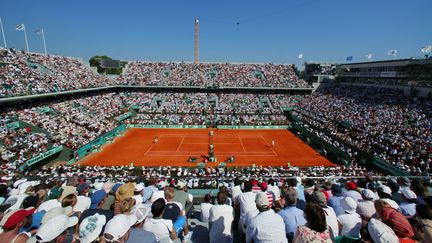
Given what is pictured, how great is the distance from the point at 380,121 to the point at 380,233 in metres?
34.1

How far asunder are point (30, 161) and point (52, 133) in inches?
280

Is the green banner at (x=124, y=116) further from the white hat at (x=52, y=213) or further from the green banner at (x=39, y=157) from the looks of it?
the white hat at (x=52, y=213)

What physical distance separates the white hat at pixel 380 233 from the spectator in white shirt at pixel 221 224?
7.98ft

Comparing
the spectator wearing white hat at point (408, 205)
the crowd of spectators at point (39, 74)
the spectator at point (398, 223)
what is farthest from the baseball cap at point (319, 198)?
the crowd of spectators at point (39, 74)

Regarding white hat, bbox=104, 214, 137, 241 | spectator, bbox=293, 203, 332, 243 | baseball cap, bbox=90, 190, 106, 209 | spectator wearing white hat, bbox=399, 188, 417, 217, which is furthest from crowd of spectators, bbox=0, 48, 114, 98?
spectator wearing white hat, bbox=399, 188, 417, 217

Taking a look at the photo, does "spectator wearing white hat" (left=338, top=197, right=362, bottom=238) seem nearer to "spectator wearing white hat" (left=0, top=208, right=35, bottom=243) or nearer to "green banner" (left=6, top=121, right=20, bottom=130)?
"spectator wearing white hat" (left=0, top=208, right=35, bottom=243)

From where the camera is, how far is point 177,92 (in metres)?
55.4

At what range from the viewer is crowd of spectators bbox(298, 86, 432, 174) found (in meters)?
21.1

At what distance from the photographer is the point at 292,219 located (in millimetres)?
4191

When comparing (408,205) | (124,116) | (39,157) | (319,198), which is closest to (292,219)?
(319,198)

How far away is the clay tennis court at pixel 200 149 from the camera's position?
27.2 metres

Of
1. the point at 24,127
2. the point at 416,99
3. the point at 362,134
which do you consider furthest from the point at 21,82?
the point at 416,99

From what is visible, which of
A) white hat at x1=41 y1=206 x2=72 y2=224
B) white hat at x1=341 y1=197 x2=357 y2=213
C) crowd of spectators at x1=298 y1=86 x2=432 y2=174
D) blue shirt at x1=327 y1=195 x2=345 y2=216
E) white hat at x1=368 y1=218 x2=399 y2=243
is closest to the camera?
white hat at x1=368 y1=218 x2=399 y2=243

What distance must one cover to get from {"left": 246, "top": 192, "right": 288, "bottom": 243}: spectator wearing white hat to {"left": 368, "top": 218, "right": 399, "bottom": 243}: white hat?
1246 mm
